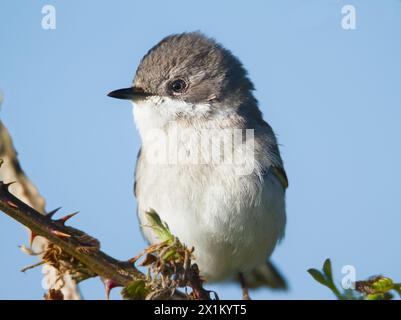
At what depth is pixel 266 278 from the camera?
6355mm

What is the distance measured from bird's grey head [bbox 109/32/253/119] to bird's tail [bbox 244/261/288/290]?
182cm

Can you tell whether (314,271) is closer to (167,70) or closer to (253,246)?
(253,246)

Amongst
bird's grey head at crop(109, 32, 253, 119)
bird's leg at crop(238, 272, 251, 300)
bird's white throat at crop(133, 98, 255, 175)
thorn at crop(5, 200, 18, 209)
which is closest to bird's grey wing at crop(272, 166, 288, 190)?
bird's white throat at crop(133, 98, 255, 175)

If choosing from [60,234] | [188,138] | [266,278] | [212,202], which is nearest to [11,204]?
[60,234]

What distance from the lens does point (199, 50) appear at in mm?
5949

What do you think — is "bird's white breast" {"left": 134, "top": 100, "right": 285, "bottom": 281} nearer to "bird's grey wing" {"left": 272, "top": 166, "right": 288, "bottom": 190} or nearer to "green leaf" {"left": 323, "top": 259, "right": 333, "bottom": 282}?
"bird's grey wing" {"left": 272, "top": 166, "right": 288, "bottom": 190}

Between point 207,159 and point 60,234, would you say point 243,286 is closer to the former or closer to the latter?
point 207,159

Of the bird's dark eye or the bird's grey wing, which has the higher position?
the bird's dark eye

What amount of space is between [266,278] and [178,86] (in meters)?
2.25

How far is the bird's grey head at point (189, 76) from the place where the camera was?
560 cm

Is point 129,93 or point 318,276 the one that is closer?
point 318,276

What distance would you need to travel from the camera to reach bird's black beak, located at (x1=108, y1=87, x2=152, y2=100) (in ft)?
17.6

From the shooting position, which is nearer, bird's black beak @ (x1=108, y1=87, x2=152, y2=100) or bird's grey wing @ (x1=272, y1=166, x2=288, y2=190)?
bird's black beak @ (x1=108, y1=87, x2=152, y2=100)

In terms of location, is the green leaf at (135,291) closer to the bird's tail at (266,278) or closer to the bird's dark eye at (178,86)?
the bird's dark eye at (178,86)
